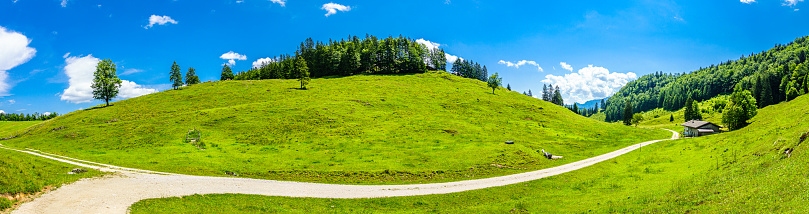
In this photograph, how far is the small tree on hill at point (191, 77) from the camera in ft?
411

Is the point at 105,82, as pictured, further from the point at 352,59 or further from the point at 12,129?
the point at 352,59

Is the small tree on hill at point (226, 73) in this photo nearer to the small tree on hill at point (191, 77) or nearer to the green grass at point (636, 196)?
the small tree on hill at point (191, 77)

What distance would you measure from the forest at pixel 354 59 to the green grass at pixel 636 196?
124100mm

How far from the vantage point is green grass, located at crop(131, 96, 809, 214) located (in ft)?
48.5

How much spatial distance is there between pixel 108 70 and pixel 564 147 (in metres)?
115

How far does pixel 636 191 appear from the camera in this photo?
23.6m

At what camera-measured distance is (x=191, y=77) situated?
4948 inches

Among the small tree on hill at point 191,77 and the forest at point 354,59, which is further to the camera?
the forest at point 354,59

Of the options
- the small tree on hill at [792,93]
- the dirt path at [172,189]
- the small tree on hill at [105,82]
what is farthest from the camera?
the small tree on hill at [792,93]

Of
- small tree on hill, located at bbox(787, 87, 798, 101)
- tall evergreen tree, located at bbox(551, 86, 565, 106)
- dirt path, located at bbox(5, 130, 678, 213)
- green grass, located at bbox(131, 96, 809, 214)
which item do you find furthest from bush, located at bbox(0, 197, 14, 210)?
small tree on hill, located at bbox(787, 87, 798, 101)

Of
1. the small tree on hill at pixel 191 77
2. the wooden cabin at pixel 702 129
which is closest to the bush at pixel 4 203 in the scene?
the small tree on hill at pixel 191 77

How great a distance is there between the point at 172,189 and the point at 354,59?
127 meters

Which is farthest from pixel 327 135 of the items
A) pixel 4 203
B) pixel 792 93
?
pixel 792 93

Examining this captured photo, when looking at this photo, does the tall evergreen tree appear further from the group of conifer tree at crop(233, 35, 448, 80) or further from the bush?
the bush
